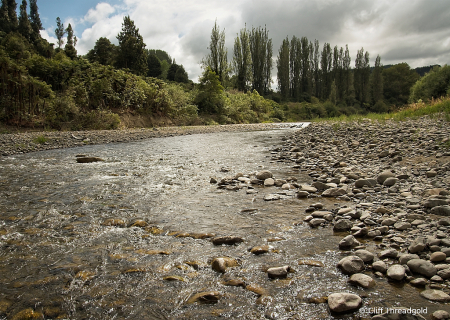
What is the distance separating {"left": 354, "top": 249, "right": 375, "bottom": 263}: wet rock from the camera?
2209 millimetres

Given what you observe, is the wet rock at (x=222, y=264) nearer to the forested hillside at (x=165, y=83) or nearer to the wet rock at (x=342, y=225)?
the wet rock at (x=342, y=225)

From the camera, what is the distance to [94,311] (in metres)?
1.75

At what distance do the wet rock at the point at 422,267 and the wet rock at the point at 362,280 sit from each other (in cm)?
39

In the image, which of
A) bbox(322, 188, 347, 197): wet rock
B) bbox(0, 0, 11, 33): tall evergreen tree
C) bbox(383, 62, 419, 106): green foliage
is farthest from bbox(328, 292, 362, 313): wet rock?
bbox(383, 62, 419, 106): green foliage

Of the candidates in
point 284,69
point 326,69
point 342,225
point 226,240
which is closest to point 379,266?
point 342,225

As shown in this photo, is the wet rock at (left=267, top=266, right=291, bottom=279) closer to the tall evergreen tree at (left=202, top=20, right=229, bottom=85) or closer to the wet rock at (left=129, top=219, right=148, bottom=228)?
the wet rock at (left=129, top=219, right=148, bottom=228)

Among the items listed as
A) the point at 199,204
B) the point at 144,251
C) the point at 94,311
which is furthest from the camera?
the point at 199,204

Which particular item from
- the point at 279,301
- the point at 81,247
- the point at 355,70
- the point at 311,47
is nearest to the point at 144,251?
the point at 81,247

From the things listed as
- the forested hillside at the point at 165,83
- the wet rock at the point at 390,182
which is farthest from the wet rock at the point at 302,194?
the forested hillside at the point at 165,83

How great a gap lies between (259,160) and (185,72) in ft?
125

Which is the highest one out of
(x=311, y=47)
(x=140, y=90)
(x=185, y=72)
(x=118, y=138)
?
(x=311, y=47)

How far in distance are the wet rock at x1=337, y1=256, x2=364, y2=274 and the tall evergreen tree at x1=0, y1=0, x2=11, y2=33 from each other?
184ft

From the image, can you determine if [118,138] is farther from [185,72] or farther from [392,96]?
[392,96]

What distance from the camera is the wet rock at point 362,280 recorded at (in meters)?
1.90
